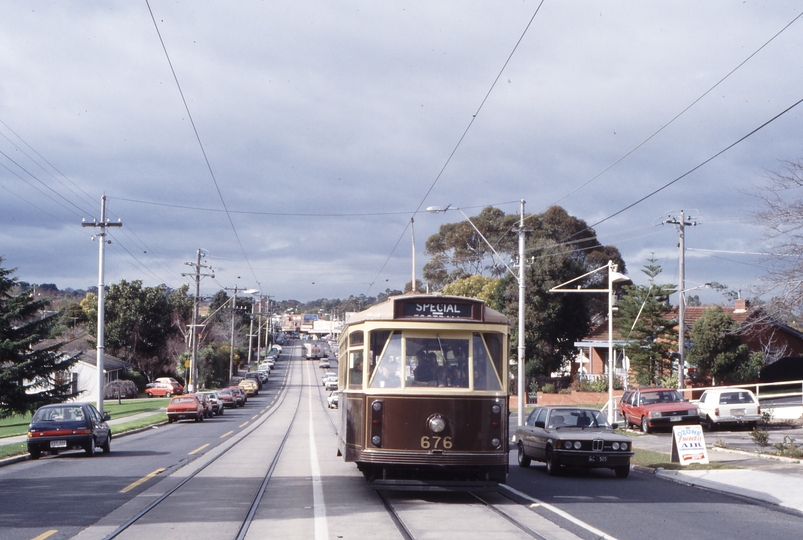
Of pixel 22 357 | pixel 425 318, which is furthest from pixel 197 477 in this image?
pixel 22 357

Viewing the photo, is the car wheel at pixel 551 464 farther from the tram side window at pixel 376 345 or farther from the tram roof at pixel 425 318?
the tram side window at pixel 376 345

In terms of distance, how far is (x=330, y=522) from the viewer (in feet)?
33.9

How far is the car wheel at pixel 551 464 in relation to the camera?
1619 centimetres

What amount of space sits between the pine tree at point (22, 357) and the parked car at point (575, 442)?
32.8 metres

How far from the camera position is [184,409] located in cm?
3966

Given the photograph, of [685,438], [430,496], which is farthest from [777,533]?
[685,438]

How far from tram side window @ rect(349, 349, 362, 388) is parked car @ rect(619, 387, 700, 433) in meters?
17.5

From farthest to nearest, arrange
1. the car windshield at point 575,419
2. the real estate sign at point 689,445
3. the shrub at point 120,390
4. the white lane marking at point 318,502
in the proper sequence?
1. the shrub at point 120,390
2. the car windshield at point 575,419
3. the real estate sign at point 689,445
4. the white lane marking at point 318,502

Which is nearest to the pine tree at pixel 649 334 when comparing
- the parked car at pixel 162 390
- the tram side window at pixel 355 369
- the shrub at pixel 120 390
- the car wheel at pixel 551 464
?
the car wheel at pixel 551 464

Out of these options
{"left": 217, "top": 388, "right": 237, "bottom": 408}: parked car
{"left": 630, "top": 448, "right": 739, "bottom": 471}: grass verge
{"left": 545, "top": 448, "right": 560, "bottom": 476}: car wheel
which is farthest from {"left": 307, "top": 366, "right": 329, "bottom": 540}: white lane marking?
{"left": 217, "top": 388, "right": 237, "bottom": 408}: parked car

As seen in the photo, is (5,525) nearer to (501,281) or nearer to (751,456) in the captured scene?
(751,456)

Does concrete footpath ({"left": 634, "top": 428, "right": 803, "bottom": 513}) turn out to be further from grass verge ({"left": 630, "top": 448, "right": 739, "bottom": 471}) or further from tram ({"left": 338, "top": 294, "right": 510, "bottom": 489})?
tram ({"left": 338, "top": 294, "right": 510, "bottom": 489})

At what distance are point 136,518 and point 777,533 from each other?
8.08 metres

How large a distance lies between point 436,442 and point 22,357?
125 feet
